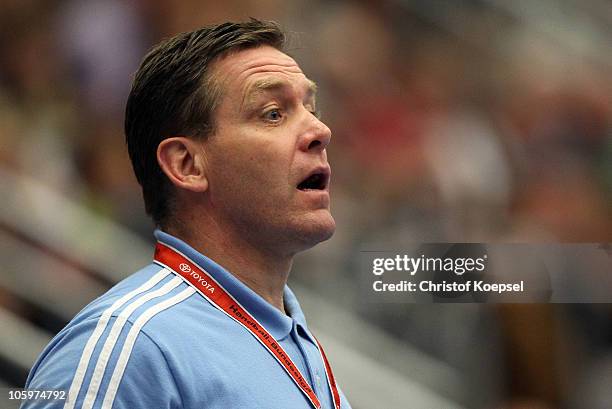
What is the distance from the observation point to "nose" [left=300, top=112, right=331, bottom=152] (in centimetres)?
153

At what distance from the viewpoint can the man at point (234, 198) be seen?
1.34 meters

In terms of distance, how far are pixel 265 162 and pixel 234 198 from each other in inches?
3.2

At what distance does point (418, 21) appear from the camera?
330cm

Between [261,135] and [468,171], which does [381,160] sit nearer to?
[468,171]

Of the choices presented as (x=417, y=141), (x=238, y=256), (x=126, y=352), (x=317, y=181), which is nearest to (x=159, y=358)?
(x=126, y=352)

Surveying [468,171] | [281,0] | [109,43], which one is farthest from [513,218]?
[109,43]

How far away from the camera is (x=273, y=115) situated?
1.55 metres

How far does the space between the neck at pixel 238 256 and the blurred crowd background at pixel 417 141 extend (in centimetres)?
133

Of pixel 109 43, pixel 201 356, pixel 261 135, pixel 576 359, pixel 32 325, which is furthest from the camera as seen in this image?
pixel 109 43

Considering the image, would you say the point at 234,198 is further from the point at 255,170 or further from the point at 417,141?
the point at 417,141

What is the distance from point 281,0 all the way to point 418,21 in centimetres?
49

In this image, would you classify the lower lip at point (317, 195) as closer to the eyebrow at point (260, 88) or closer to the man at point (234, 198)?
the man at point (234, 198)

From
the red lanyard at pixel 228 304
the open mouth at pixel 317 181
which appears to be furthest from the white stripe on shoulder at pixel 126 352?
the open mouth at pixel 317 181

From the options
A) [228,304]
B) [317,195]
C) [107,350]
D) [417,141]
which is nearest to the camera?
[107,350]
